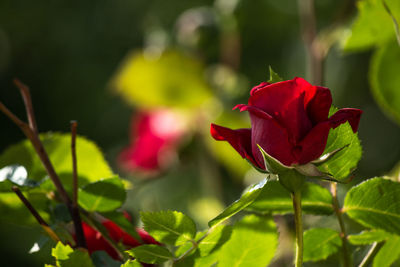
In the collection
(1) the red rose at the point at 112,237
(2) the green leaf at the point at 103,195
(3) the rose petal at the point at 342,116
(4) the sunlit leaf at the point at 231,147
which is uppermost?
(3) the rose petal at the point at 342,116

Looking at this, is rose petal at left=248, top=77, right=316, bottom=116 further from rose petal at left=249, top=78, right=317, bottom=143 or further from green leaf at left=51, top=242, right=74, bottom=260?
green leaf at left=51, top=242, right=74, bottom=260

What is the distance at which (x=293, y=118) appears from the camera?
11.1 inches

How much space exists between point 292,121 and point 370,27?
0.20 meters

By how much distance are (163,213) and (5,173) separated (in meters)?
0.10

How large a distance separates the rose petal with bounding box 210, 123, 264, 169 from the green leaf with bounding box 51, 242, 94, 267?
8 centimetres

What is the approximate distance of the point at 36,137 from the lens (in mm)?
333

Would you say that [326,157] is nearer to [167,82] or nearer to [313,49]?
[313,49]

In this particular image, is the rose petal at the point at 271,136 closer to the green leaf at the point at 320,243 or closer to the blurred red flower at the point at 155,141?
the green leaf at the point at 320,243

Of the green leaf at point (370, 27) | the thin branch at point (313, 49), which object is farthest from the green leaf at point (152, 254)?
the thin branch at point (313, 49)

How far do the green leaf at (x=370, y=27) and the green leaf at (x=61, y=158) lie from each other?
21 centimetres

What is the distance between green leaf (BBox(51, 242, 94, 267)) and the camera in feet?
0.95

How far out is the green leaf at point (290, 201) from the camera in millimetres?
325

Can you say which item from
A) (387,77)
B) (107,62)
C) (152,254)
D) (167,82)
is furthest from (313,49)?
(107,62)

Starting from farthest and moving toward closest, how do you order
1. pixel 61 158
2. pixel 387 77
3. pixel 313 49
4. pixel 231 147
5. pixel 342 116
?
pixel 231 147 < pixel 313 49 < pixel 387 77 < pixel 61 158 < pixel 342 116
